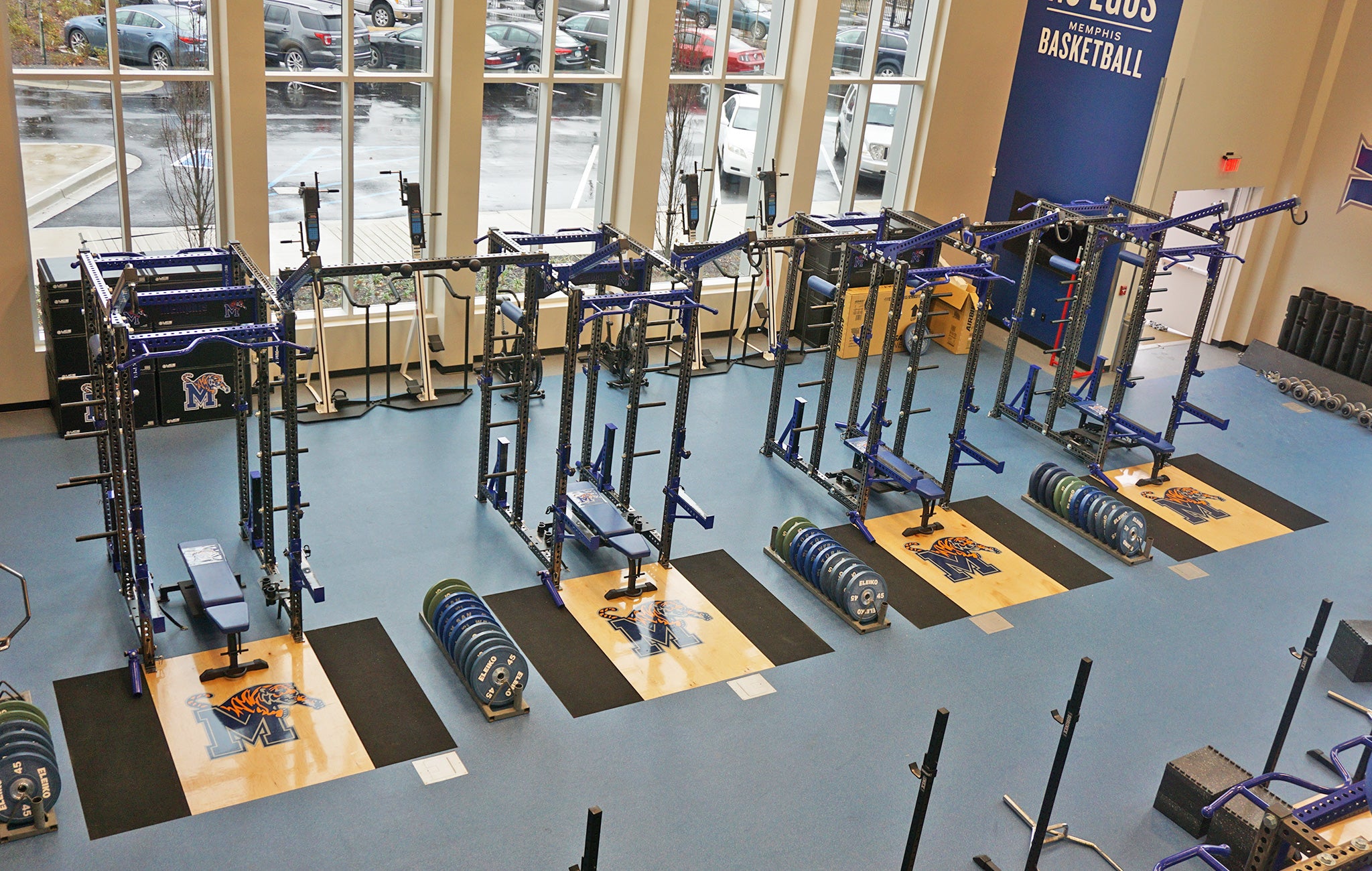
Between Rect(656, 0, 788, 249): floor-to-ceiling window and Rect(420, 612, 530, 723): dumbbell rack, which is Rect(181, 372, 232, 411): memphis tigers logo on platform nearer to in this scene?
Rect(420, 612, 530, 723): dumbbell rack

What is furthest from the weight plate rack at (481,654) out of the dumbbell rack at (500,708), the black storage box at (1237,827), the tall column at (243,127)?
the tall column at (243,127)

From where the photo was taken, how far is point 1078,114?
41.8 feet

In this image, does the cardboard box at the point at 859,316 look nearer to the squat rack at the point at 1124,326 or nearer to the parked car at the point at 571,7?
the squat rack at the point at 1124,326

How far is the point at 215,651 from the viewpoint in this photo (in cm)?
733

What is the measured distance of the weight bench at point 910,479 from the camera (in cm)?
941

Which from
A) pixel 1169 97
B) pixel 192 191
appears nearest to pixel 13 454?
pixel 192 191

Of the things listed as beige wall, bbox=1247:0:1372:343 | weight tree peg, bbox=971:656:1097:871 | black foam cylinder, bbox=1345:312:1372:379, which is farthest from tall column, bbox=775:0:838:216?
weight tree peg, bbox=971:656:1097:871

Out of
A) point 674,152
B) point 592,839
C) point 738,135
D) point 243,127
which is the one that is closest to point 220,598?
point 592,839

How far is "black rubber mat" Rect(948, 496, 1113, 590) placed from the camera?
9289mm

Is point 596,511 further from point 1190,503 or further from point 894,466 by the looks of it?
point 1190,503

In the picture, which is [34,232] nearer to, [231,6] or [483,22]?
[231,6]

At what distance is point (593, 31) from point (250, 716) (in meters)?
7.47

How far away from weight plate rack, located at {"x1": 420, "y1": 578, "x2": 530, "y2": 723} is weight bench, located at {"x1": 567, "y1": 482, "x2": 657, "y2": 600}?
107 cm

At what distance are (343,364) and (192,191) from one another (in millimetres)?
2037
